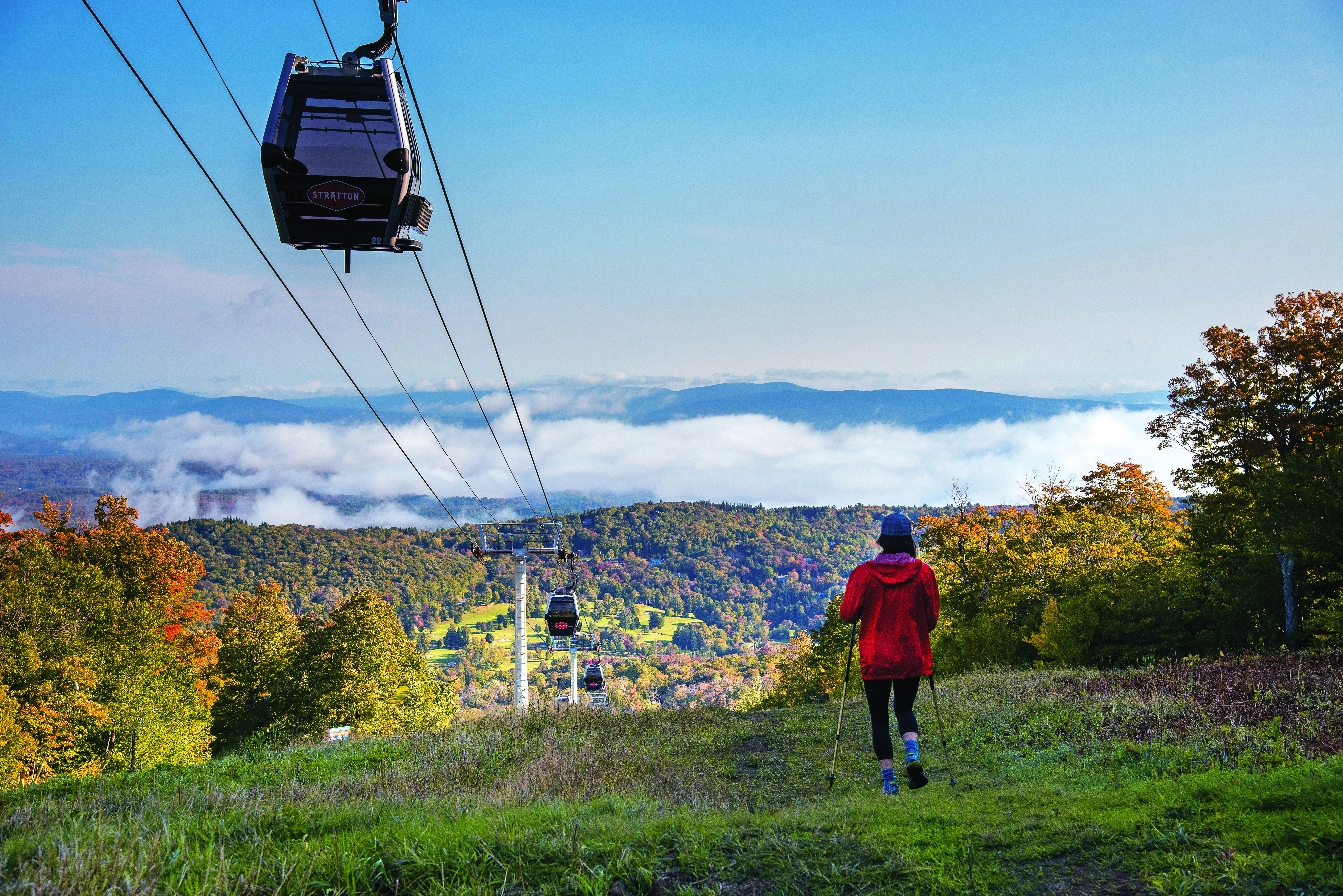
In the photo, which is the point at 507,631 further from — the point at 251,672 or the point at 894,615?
the point at 894,615

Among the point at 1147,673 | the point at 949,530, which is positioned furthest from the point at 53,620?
the point at 949,530

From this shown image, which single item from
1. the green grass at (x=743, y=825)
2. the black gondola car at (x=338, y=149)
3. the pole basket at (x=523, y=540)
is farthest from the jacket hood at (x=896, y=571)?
the pole basket at (x=523, y=540)

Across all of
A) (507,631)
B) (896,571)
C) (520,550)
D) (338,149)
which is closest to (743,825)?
(896,571)

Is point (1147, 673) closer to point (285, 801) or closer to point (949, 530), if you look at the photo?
point (285, 801)

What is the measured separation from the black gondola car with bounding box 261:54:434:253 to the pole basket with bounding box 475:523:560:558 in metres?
24.3

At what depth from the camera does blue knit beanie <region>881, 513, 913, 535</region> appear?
6.37 metres

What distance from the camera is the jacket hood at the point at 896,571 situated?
20.7 feet

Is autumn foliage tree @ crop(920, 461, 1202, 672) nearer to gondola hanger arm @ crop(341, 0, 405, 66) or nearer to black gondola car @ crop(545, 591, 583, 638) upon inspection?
black gondola car @ crop(545, 591, 583, 638)

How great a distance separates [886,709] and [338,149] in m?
7.50

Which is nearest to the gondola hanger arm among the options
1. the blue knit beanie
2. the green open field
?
the blue knit beanie

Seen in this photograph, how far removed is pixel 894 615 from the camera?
6289mm

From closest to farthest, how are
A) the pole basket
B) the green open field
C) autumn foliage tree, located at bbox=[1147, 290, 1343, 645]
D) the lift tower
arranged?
1. autumn foliage tree, located at bbox=[1147, 290, 1343, 645]
2. the lift tower
3. the pole basket
4. the green open field

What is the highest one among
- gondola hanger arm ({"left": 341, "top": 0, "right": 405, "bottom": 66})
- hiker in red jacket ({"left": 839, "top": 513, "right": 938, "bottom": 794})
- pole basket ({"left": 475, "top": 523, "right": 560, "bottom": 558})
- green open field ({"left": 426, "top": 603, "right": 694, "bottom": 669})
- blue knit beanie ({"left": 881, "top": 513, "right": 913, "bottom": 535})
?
gondola hanger arm ({"left": 341, "top": 0, "right": 405, "bottom": 66})

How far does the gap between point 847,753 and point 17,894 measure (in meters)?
8.01
